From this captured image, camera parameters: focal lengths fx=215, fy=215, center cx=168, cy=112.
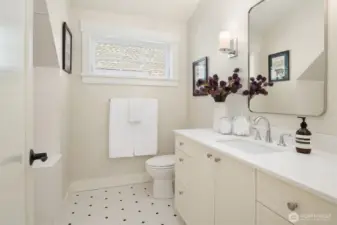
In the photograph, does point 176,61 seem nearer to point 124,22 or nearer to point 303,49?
point 124,22

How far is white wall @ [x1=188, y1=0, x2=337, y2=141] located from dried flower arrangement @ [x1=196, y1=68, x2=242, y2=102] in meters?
0.10

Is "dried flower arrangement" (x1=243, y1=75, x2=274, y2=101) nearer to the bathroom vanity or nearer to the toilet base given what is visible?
the bathroom vanity

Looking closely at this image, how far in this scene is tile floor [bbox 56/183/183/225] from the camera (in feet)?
6.49

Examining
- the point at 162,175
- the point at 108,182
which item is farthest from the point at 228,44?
the point at 108,182

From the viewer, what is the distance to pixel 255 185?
999mm

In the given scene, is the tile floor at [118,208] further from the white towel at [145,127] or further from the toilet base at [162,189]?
the white towel at [145,127]

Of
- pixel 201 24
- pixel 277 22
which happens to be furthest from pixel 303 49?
pixel 201 24

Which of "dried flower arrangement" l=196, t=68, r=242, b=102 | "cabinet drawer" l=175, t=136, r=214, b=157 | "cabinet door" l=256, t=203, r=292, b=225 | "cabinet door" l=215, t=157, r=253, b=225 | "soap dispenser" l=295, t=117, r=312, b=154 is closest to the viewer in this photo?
"cabinet door" l=256, t=203, r=292, b=225

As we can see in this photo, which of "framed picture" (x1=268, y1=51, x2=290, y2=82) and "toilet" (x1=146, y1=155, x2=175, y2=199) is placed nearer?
"framed picture" (x1=268, y1=51, x2=290, y2=82)

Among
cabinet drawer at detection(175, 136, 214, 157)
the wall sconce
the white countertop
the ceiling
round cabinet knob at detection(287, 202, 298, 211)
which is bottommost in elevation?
round cabinet knob at detection(287, 202, 298, 211)

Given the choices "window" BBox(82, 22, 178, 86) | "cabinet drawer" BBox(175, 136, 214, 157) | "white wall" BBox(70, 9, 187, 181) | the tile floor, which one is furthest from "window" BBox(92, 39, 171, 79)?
the tile floor

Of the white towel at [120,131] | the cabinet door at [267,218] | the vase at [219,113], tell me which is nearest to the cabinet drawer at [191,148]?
the vase at [219,113]

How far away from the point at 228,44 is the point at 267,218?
156 cm

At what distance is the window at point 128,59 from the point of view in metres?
2.64
